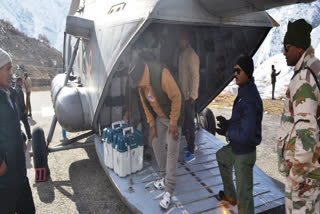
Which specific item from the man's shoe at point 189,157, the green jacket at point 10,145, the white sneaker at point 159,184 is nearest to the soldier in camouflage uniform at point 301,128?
the white sneaker at point 159,184

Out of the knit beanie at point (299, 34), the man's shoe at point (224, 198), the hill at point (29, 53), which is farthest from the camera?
the hill at point (29, 53)

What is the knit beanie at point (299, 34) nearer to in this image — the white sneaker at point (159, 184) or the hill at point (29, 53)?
the white sneaker at point (159, 184)

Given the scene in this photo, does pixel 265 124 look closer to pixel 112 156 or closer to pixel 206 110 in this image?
pixel 206 110

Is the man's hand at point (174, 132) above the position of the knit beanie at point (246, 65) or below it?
below

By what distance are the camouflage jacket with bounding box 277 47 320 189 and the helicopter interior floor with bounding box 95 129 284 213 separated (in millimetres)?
1377

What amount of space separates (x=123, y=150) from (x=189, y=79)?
1895mm

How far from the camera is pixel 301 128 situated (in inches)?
82.7

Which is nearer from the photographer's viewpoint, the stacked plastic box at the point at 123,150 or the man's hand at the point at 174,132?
the man's hand at the point at 174,132

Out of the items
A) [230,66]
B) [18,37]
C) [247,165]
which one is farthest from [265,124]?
[18,37]

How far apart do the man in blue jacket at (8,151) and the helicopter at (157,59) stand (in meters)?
1.50

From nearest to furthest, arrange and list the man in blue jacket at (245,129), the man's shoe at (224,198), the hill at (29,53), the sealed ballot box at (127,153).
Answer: the man in blue jacket at (245,129)
the man's shoe at (224,198)
the sealed ballot box at (127,153)
the hill at (29,53)

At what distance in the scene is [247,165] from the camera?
113 inches

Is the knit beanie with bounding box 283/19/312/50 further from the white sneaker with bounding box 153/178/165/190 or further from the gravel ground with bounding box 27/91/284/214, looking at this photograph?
the gravel ground with bounding box 27/91/284/214

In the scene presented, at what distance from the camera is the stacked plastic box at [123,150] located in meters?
4.04
